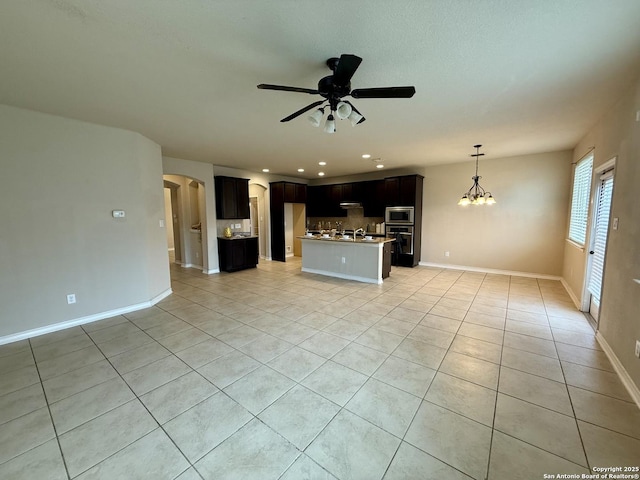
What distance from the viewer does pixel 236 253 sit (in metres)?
6.59

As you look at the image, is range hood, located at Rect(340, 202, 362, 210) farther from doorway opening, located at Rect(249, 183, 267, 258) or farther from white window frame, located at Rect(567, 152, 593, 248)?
white window frame, located at Rect(567, 152, 593, 248)

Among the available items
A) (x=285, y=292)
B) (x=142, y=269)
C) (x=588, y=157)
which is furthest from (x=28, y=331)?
(x=588, y=157)

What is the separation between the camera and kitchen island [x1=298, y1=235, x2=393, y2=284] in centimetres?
534

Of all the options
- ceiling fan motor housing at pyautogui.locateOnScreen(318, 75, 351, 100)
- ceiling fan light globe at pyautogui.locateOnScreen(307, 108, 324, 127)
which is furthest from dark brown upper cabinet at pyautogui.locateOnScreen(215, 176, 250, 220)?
ceiling fan motor housing at pyautogui.locateOnScreen(318, 75, 351, 100)

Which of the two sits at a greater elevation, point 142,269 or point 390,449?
point 142,269

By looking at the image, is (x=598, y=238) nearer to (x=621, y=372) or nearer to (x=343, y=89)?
(x=621, y=372)

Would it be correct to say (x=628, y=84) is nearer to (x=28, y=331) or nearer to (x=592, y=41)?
(x=592, y=41)

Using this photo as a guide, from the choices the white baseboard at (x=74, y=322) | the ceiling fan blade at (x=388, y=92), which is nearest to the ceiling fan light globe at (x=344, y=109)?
the ceiling fan blade at (x=388, y=92)

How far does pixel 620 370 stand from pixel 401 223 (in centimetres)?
484

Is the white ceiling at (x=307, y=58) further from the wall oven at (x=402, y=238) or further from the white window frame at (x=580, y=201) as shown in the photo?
the wall oven at (x=402, y=238)

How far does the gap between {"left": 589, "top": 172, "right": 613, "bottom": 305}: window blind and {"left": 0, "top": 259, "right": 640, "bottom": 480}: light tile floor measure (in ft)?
1.77

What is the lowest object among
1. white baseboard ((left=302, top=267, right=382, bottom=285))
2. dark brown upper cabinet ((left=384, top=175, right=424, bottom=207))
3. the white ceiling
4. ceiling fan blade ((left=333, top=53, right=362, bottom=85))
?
white baseboard ((left=302, top=267, right=382, bottom=285))

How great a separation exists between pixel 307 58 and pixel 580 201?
5234 mm

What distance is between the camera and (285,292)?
4.80 m
